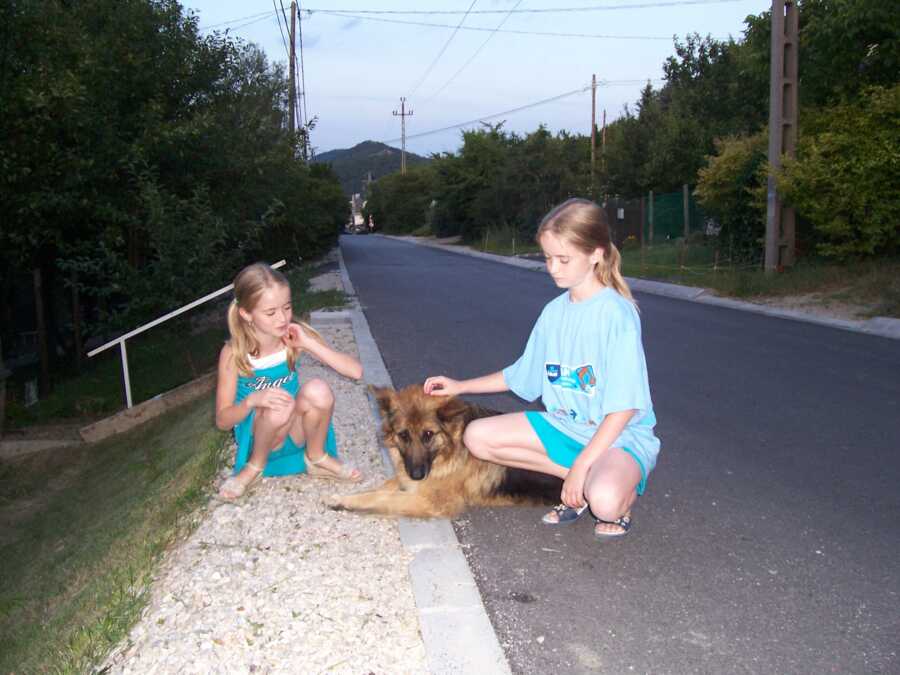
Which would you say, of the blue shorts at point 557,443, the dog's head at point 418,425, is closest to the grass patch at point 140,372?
the dog's head at point 418,425

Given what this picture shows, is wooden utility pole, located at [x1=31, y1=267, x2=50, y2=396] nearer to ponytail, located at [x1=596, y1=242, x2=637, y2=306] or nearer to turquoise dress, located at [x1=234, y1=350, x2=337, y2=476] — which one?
turquoise dress, located at [x1=234, y1=350, x2=337, y2=476]

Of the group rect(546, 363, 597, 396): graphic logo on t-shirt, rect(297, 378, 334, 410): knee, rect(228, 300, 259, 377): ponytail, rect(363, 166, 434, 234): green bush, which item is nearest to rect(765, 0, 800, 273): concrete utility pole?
rect(546, 363, 597, 396): graphic logo on t-shirt

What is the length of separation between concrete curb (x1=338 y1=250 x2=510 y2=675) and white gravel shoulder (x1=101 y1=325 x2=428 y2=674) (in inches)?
2.4

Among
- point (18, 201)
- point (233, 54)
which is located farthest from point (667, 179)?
point (18, 201)

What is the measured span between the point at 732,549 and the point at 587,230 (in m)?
1.87

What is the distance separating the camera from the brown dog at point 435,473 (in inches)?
166

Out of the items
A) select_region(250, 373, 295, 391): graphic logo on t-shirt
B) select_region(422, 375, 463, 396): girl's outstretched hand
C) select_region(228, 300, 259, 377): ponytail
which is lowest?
select_region(250, 373, 295, 391): graphic logo on t-shirt

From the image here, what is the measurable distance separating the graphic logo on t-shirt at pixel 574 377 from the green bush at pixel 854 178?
14.2m

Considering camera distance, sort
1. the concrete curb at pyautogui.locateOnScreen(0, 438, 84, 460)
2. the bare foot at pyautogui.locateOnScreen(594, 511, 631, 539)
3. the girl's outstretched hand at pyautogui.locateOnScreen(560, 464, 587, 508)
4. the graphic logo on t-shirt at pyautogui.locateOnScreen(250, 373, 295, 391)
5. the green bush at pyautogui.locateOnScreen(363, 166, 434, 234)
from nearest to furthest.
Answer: the girl's outstretched hand at pyautogui.locateOnScreen(560, 464, 587, 508) → the bare foot at pyautogui.locateOnScreen(594, 511, 631, 539) → the graphic logo on t-shirt at pyautogui.locateOnScreen(250, 373, 295, 391) → the concrete curb at pyautogui.locateOnScreen(0, 438, 84, 460) → the green bush at pyautogui.locateOnScreen(363, 166, 434, 234)

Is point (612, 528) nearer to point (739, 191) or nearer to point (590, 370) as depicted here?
point (590, 370)

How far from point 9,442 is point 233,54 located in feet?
34.7

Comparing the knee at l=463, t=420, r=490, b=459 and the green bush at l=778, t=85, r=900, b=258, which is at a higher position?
the green bush at l=778, t=85, r=900, b=258

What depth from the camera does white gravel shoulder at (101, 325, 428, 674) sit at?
3098mm

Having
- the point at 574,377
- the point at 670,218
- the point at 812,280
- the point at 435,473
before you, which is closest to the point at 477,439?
the point at 435,473
